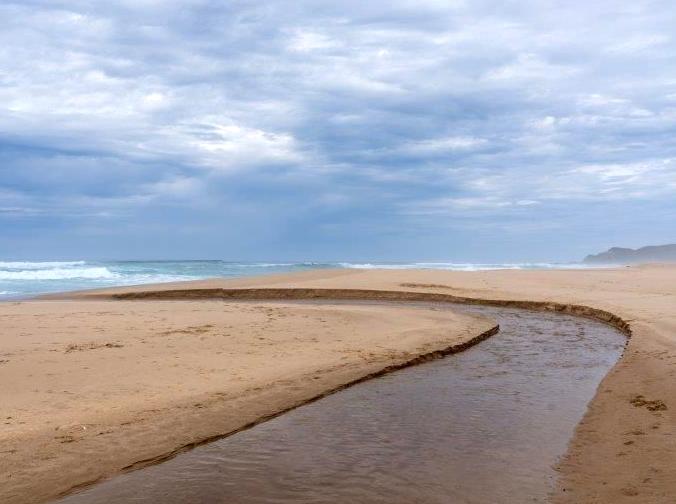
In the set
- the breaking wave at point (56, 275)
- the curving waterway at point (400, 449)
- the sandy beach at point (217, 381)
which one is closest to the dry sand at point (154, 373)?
the sandy beach at point (217, 381)

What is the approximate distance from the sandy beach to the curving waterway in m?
0.30

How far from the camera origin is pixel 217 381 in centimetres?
900

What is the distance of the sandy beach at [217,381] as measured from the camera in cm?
566

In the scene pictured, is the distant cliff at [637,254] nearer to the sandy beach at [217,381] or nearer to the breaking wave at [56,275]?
the breaking wave at [56,275]

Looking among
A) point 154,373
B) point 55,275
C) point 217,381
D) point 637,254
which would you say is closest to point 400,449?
point 217,381

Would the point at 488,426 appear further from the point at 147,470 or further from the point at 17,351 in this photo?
the point at 17,351

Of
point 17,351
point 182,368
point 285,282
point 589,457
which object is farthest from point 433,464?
point 285,282

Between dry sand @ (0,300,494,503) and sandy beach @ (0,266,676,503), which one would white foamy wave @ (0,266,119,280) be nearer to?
sandy beach @ (0,266,676,503)

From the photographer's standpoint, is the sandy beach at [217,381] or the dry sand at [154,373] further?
the dry sand at [154,373]

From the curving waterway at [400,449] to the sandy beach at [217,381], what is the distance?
0.98 ft

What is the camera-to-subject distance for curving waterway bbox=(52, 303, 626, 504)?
207 inches

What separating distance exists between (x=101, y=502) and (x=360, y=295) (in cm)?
2151

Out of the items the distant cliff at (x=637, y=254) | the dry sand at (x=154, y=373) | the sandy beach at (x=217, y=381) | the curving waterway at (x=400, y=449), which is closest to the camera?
the curving waterway at (x=400, y=449)

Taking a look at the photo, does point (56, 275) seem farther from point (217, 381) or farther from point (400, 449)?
point (400, 449)
